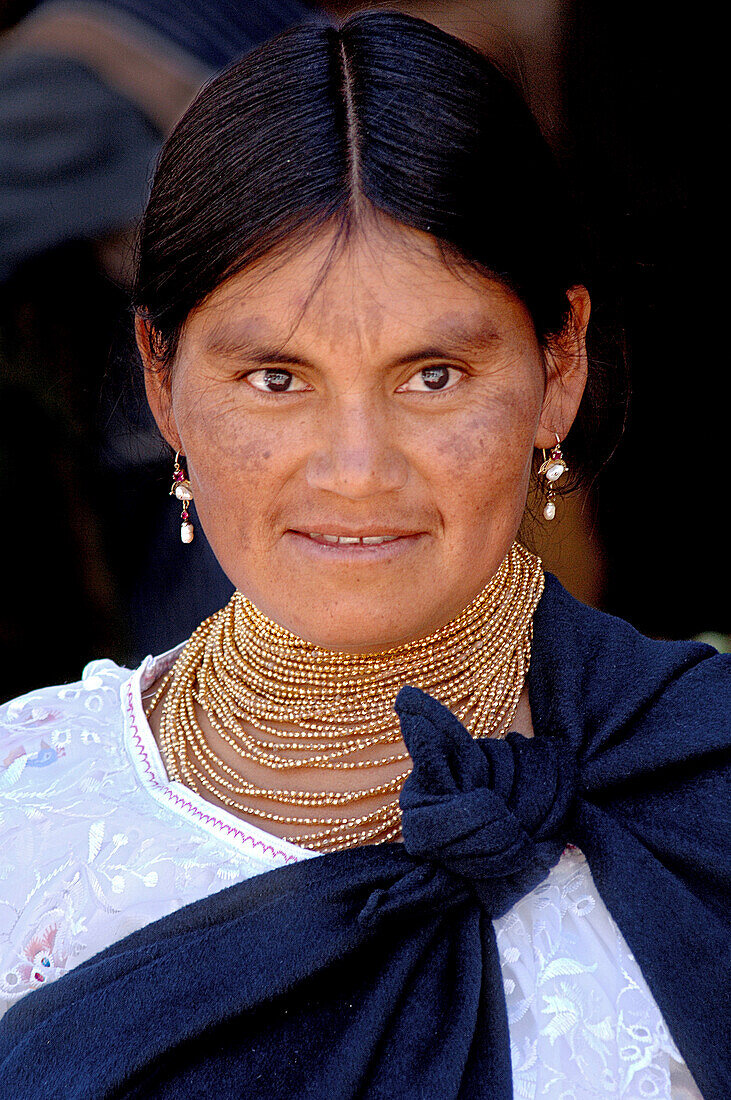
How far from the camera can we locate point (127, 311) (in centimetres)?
186

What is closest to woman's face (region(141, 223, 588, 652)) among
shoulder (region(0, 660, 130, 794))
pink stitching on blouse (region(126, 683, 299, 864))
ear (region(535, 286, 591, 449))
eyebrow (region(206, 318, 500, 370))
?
eyebrow (region(206, 318, 500, 370))

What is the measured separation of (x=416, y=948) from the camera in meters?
1.20

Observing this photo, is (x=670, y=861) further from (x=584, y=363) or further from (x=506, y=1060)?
(x=584, y=363)

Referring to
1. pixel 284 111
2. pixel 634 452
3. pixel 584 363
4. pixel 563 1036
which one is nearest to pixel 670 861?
pixel 563 1036

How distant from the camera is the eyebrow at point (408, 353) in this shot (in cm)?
123

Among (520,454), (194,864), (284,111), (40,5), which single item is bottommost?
(194,864)

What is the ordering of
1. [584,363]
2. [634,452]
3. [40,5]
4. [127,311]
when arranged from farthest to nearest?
[634,452] < [40,5] < [127,311] < [584,363]

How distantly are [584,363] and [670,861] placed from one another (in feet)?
2.28

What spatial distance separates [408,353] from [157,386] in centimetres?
49

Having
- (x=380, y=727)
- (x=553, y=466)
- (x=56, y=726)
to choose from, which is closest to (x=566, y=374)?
(x=553, y=466)

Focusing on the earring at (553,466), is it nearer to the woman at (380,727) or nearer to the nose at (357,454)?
the woman at (380,727)

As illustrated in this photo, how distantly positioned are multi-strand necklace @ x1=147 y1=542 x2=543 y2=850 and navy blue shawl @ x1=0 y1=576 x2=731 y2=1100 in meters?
0.13

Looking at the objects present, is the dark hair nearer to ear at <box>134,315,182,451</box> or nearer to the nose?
ear at <box>134,315,182,451</box>

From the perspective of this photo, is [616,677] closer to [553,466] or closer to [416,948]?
[553,466]
